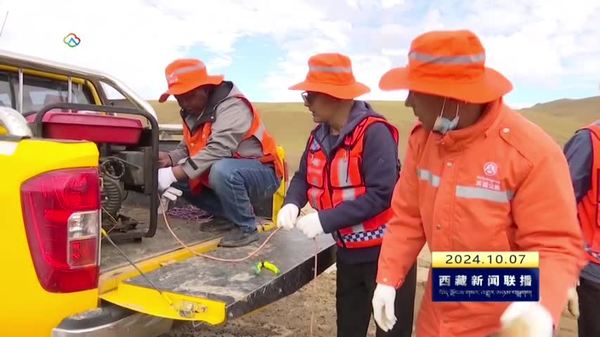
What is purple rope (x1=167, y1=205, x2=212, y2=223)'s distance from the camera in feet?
13.8

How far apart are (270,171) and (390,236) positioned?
1808mm

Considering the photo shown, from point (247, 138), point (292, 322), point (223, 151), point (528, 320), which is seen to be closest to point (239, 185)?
point (223, 151)

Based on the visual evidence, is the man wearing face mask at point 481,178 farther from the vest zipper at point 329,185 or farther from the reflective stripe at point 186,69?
the reflective stripe at point 186,69

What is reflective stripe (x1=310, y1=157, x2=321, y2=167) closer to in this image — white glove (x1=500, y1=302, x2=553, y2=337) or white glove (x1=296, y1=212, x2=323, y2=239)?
white glove (x1=296, y1=212, x2=323, y2=239)

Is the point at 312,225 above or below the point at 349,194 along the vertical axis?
below

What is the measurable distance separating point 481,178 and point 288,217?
1.46m

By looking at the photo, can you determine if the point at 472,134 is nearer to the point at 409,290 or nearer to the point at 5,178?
the point at 409,290

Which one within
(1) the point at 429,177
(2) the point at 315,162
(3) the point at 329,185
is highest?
(1) the point at 429,177

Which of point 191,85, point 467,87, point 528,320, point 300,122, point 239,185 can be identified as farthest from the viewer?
point 300,122

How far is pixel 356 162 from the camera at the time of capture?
2.99m

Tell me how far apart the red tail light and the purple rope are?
68.7 inches

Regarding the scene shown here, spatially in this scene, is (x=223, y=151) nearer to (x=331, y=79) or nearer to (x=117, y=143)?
(x=117, y=143)

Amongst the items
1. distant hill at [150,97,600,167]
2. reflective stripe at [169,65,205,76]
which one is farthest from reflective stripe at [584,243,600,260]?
distant hill at [150,97,600,167]

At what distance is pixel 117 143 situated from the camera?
3.24 m
